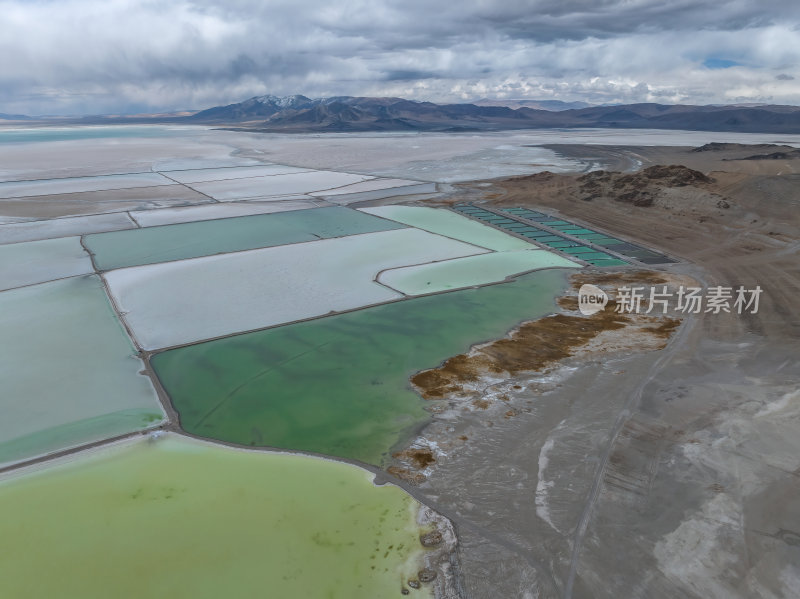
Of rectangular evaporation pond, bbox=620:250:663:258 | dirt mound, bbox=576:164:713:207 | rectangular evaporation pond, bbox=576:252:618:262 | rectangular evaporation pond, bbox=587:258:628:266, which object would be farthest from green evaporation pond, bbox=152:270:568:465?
dirt mound, bbox=576:164:713:207

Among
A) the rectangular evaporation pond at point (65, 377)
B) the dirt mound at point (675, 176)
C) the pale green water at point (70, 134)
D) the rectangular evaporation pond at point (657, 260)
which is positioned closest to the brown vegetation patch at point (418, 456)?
the rectangular evaporation pond at point (65, 377)

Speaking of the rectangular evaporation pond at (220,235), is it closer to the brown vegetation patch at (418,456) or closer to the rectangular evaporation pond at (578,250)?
the rectangular evaporation pond at (578,250)

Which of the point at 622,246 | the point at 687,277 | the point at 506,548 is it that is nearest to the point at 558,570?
the point at 506,548

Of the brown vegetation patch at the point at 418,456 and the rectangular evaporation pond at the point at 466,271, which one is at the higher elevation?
the rectangular evaporation pond at the point at 466,271

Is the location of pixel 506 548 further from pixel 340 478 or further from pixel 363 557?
pixel 340 478

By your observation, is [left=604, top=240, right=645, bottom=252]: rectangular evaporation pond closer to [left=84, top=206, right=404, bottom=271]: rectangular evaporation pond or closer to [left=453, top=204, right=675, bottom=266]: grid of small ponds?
[left=453, top=204, right=675, bottom=266]: grid of small ponds

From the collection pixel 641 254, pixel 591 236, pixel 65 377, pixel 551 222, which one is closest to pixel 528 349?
pixel 65 377
